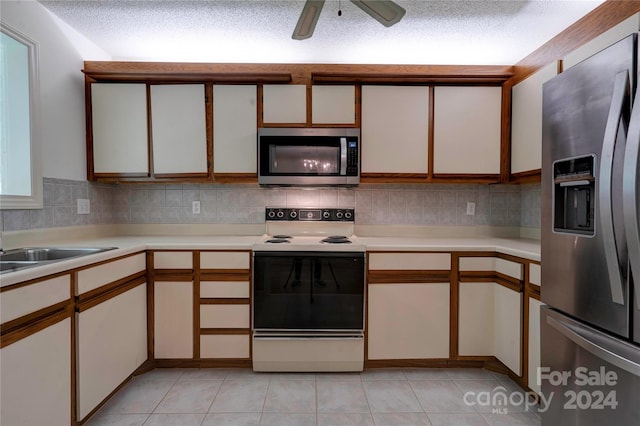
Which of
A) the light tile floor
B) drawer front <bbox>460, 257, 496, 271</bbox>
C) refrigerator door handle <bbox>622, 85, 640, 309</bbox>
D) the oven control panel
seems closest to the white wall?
the oven control panel

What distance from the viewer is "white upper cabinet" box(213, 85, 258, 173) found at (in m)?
2.41

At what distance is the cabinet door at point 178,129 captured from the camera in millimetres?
2412

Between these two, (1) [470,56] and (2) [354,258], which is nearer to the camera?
(2) [354,258]

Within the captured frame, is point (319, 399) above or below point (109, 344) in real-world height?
below

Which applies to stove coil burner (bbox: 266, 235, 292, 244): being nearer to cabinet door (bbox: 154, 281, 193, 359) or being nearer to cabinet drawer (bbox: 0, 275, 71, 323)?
cabinet door (bbox: 154, 281, 193, 359)

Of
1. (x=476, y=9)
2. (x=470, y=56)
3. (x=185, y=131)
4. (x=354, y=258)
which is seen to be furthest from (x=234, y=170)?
(x=470, y=56)

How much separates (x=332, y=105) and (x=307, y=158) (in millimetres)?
462

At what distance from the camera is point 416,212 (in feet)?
9.04

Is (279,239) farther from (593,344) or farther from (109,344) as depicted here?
(593,344)

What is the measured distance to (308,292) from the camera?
2.17m

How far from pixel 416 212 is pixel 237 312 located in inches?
66.8

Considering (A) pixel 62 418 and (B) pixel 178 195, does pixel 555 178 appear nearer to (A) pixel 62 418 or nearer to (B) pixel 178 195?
(A) pixel 62 418

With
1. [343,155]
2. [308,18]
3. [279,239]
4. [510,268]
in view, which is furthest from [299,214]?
[510,268]

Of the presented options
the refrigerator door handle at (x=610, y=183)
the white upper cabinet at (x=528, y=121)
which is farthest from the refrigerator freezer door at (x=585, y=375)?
the white upper cabinet at (x=528, y=121)
